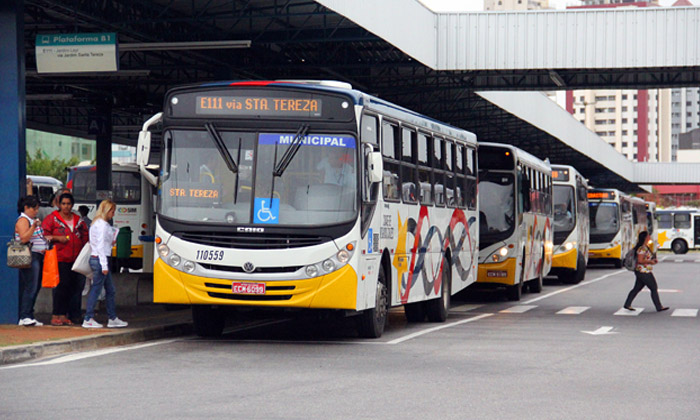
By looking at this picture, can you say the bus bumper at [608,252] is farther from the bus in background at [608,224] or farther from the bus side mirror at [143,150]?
the bus side mirror at [143,150]

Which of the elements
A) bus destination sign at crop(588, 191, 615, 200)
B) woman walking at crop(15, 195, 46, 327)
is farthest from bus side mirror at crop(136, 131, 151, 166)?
bus destination sign at crop(588, 191, 615, 200)

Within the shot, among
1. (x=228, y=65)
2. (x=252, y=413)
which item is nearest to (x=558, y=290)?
(x=228, y=65)

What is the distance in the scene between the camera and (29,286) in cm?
1530

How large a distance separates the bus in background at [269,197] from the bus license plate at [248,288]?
0.04 ft

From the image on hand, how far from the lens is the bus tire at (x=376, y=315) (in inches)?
587

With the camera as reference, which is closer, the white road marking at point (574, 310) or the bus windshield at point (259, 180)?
the bus windshield at point (259, 180)

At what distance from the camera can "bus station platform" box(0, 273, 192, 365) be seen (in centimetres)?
1288

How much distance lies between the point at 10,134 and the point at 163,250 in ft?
10.6

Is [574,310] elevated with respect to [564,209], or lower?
lower

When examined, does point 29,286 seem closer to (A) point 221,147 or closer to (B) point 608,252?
(A) point 221,147

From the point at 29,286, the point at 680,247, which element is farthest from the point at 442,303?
the point at 680,247

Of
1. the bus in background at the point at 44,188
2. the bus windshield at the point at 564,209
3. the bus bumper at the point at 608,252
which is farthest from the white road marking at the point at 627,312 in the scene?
the bus in background at the point at 44,188

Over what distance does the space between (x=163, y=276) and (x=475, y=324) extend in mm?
6154

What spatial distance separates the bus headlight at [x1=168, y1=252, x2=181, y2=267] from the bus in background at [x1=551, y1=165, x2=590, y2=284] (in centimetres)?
2150
